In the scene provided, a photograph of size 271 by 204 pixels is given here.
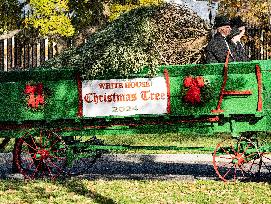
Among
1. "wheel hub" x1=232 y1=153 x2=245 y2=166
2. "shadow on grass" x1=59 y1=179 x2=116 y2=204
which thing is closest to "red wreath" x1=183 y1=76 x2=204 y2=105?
"wheel hub" x1=232 y1=153 x2=245 y2=166

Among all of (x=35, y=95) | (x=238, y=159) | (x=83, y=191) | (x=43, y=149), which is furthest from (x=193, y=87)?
(x=43, y=149)

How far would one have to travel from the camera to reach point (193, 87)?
27.3 feet

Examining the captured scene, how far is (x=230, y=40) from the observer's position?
30.2 feet

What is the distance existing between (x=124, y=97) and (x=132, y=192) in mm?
1600

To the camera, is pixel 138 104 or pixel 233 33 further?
pixel 233 33

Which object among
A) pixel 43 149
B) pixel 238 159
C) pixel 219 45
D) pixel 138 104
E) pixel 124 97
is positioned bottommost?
pixel 238 159

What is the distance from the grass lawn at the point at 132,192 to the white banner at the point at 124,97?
1.23m

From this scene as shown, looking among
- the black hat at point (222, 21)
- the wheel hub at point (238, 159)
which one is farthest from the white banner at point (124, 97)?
the black hat at point (222, 21)

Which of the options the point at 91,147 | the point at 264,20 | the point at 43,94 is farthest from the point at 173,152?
the point at 264,20

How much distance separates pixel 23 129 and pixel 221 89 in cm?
354

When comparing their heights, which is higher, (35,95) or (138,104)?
(35,95)

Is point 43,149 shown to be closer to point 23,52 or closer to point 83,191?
point 83,191

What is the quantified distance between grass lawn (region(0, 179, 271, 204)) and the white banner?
1225mm

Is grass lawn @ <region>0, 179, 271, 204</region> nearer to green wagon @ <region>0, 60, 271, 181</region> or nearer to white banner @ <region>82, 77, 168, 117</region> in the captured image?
green wagon @ <region>0, 60, 271, 181</region>
